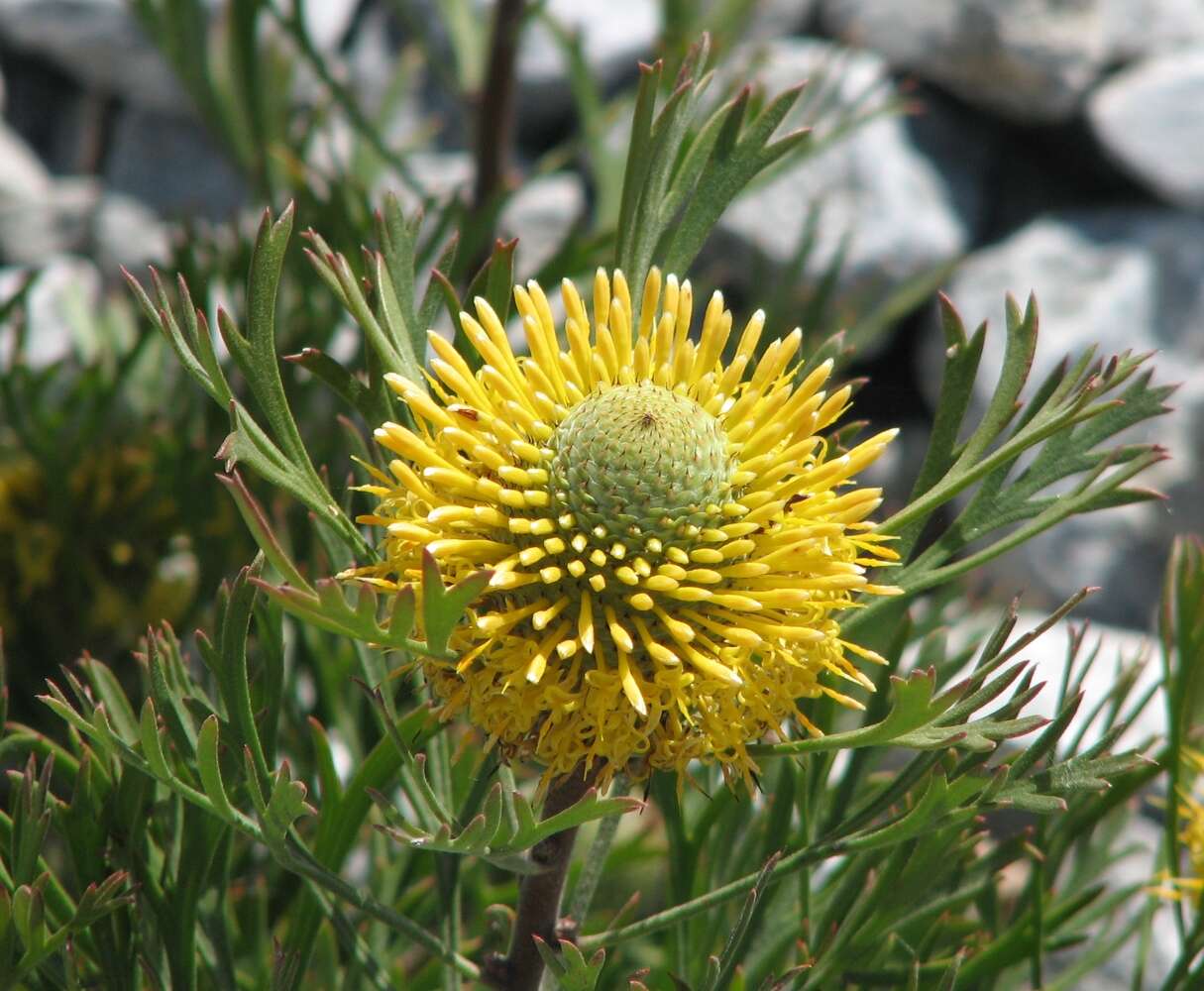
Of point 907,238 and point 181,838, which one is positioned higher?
point 907,238

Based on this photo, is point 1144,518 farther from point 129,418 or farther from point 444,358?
point 444,358

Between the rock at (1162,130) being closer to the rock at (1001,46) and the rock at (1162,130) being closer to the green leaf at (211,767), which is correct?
the rock at (1001,46)

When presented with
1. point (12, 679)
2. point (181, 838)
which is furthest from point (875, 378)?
point (181, 838)

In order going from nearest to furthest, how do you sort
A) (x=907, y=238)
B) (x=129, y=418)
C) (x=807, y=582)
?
(x=807, y=582), (x=129, y=418), (x=907, y=238)

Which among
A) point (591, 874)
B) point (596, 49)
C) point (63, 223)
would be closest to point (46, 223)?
point (63, 223)

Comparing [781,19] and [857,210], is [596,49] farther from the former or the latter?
[857,210]

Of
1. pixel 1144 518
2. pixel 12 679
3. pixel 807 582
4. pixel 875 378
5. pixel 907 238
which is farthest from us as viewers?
pixel 875 378

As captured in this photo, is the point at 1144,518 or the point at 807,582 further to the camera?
the point at 1144,518
